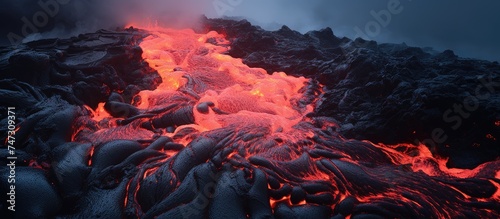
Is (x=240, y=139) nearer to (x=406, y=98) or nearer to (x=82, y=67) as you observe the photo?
(x=406, y=98)

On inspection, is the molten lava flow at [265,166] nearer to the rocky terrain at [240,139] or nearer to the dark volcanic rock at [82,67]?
the rocky terrain at [240,139]

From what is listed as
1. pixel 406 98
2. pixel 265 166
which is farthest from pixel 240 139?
pixel 406 98

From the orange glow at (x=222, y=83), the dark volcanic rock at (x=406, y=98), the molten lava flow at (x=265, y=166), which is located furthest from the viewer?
the orange glow at (x=222, y=83)

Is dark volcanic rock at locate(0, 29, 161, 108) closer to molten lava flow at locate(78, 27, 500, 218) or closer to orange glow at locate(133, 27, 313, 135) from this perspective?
orange glow at locate(133, 27, 313, 135)

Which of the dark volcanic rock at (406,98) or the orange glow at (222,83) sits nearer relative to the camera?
the dark volcanic rock at (406,98)

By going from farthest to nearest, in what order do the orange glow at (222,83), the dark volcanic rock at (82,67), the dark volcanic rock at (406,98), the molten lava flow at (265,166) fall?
1. the dark volcanic rock at (82,67)
2. the orange glow at (222,83)
3. the dark volcanic rock at (406,98)
4. the molten lava flow at (265,166)

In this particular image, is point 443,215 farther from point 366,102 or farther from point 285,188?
point 366,102

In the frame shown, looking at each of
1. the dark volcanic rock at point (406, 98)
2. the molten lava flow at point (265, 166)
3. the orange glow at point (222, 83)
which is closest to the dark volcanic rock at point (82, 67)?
the orange glow at point (222, 83)
